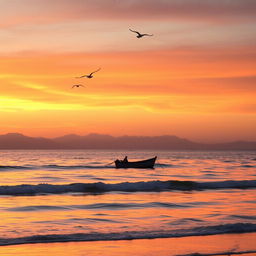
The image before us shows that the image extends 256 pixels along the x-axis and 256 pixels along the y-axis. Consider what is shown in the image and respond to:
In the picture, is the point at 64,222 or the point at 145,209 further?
the point at 145,209

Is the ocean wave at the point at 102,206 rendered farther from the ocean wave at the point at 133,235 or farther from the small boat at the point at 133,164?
the small boat at the point at 133,164

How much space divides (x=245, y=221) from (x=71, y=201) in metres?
12.1

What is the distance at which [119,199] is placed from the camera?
32.5 m

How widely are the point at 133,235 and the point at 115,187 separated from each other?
24416 millimetres

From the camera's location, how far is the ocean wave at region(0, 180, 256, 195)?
123 feet

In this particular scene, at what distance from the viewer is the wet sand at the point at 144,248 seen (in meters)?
15.4

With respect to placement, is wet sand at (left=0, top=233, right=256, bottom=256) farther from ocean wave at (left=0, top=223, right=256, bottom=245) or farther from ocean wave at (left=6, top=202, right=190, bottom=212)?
ocean wave at (left=6, top=202, right=190, bottom=212)

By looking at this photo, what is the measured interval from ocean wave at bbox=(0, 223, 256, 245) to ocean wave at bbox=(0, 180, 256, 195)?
1897 cm

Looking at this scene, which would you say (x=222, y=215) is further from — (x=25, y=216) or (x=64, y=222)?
(x=25, y=216)

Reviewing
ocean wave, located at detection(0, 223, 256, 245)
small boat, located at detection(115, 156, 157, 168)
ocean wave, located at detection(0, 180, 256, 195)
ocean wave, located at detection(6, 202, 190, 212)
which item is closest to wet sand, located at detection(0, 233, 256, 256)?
ocean wave, located at detection(0, 223, 256, 245)

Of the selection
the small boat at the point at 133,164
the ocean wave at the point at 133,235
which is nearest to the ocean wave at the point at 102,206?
the ocean wave at the point at 133,235

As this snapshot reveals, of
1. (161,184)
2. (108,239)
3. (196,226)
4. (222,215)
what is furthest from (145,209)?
(161,184)

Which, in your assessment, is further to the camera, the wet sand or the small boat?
the small boat

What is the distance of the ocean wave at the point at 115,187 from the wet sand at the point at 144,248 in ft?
66.5
